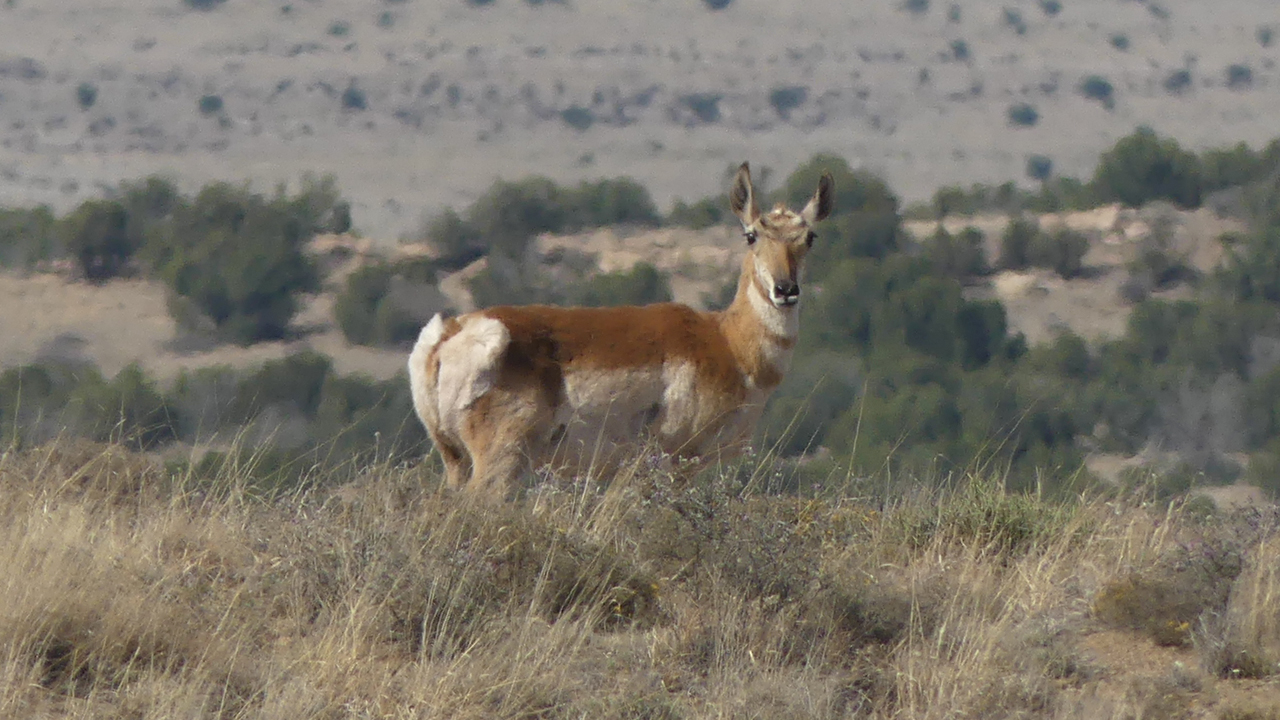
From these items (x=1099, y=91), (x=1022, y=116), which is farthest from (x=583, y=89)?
(x=1099, y=91)

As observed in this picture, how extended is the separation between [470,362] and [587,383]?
0.61 meters

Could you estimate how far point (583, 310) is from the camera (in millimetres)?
8344

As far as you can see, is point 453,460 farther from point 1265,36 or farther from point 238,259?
point 1265,36

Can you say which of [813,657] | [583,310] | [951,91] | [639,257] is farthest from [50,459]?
[951,91]

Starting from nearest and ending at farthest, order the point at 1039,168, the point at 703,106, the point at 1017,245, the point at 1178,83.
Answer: the point at 1017,245
the point at 1039,168
the point at 703,106
the point at 1178,83

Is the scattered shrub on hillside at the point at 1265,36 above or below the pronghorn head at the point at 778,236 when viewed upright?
below

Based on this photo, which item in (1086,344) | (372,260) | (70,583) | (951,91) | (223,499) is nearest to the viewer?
(70,583)

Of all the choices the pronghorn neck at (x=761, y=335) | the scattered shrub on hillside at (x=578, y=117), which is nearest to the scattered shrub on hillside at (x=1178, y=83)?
the scattered shrub on hillside at (x=578, y=117)

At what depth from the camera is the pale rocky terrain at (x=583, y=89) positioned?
3386 inches

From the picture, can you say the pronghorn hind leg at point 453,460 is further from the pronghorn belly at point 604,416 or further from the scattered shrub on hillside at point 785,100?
the scattered shrub on hillside at point 785,100

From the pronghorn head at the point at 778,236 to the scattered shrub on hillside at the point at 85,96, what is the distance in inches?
3387

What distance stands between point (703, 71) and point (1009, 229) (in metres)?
54.2

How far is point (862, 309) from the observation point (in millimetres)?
44938

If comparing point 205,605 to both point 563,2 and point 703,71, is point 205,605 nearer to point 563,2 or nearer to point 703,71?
point 703,71
